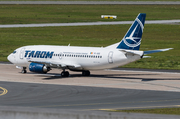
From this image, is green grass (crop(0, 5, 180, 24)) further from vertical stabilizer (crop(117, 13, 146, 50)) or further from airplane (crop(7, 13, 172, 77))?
vertical stabilizer (crop(117, 13, 146, 50))

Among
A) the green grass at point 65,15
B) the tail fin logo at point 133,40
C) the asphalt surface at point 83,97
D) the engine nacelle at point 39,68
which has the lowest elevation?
the asphalt surface at point 83,97

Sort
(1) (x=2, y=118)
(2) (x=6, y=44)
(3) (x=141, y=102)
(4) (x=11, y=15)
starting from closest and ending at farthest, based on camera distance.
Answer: (1) (x=2, y=118) → (3) (x=141, y=102) → (2) (x=6, y=44) → (4) (x=11, y=15)

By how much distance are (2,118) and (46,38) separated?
3313 inches

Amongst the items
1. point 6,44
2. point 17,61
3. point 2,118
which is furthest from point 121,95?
point 6,44

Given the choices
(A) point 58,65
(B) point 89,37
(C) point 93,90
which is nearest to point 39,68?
(A) point 58,65

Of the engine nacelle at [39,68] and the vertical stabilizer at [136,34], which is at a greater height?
the vertical stabilizer at [136,34]

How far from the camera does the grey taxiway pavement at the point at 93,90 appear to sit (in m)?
37.5

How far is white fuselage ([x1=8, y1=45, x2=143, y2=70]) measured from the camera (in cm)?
5403

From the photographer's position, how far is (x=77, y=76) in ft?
195

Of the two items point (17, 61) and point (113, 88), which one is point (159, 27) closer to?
point (17, 61)

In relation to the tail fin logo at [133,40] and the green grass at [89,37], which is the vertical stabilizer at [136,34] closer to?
the tail fin logo at [133,40]

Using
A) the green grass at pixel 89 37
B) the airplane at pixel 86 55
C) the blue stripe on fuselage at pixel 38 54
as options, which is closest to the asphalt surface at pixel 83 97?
the airplane at pixel 86 55

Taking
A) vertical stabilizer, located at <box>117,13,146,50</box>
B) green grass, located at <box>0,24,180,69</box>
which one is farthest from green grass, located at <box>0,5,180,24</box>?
vertical stabilizer, located at <box>117,13,146,50</box>

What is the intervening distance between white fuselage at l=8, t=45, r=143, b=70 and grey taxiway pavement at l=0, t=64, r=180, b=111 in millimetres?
2175
